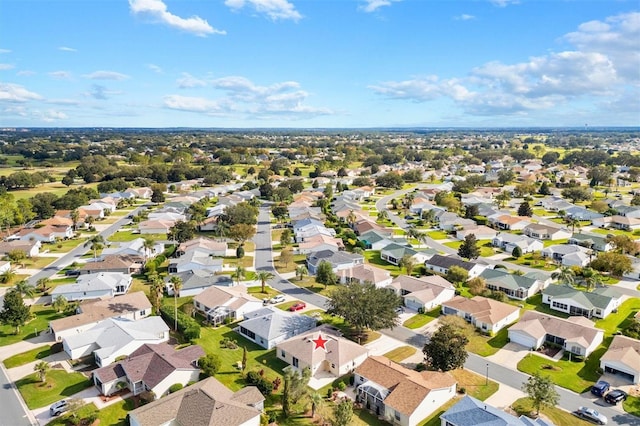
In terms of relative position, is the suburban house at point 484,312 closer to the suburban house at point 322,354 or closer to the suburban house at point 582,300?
the suburban house at point 582,300

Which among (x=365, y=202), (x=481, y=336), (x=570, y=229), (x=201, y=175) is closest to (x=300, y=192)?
(x=365, y=202)

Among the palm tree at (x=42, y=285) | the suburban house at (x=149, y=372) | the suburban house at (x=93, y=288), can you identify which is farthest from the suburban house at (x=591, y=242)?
the palm tree at (x=42, y=285)

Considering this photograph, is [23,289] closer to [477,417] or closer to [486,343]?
[477,417]

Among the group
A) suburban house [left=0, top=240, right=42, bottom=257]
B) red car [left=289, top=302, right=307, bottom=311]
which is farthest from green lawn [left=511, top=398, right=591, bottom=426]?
suburban house [left=0, top=240, right=42, bottom=257]

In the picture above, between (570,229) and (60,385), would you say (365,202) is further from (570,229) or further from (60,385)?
(60,385)

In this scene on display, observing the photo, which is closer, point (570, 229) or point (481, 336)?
point (481, 336)

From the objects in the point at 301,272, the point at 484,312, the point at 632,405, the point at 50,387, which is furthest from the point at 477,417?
the point at 301,272

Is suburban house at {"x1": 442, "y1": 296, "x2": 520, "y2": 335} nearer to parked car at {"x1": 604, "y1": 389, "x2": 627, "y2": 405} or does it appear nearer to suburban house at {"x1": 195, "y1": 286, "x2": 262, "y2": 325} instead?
parked car at {"x1": 604, "y1": 389, "x2": 627, "y2": 405}
